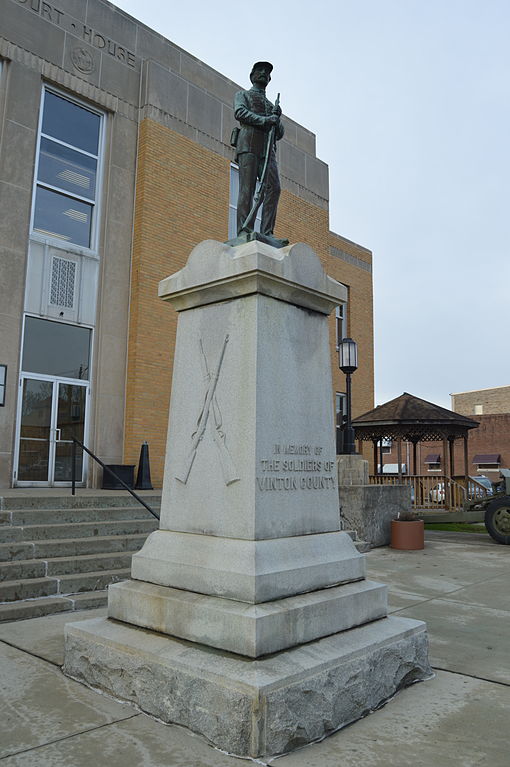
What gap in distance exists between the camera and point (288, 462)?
4070 millimetres

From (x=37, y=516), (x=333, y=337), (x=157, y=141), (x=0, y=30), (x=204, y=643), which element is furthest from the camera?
(x=333, y=337)

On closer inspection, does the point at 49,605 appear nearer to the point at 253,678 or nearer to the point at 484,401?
the point at 253,678

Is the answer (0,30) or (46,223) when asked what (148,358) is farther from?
(0,30)

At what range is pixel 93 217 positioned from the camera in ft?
46.7

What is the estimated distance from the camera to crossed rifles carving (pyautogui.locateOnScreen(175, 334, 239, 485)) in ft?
13.2

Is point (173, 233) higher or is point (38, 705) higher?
point (173, 233)

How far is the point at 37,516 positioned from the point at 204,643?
15.9 ft

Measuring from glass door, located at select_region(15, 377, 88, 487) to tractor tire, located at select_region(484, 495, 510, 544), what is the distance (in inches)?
355

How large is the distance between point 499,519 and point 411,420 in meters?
6.82

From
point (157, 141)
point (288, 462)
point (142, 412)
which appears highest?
point (157, 141)

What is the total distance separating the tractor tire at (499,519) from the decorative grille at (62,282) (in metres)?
10.3

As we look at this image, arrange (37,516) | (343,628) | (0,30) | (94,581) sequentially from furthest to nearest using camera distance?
(0,30) → (37,516) → (94,581) → (343,628)

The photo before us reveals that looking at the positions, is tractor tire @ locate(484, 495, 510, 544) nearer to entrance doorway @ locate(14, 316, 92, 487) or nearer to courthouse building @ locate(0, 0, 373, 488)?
courthouse building @ locate(0, 0, 373, 488)

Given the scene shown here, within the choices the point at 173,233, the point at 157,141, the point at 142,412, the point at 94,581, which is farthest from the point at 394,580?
the point at 157,141
